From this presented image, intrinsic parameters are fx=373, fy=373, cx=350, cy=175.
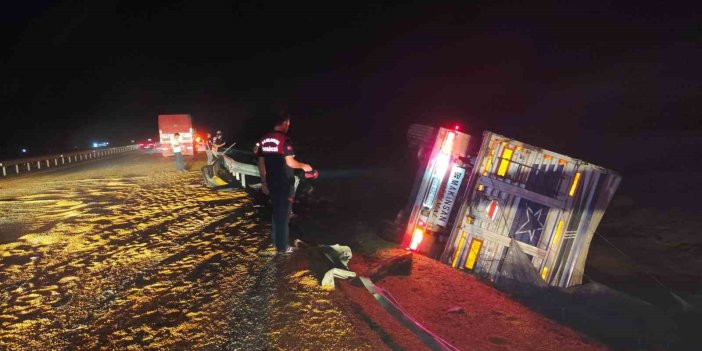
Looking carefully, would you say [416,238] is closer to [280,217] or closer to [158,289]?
[280,217]

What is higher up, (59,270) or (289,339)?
(289,339)

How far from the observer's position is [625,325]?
5.39 metres

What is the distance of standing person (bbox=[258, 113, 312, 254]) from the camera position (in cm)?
507

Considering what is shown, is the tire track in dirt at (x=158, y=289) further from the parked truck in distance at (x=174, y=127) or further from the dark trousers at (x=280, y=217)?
the parked truck in distance at (x=174, y=127)

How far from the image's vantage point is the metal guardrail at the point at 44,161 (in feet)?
57.1

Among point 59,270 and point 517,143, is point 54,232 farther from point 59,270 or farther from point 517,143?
point 517,143

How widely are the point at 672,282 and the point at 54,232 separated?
12552 millimetres

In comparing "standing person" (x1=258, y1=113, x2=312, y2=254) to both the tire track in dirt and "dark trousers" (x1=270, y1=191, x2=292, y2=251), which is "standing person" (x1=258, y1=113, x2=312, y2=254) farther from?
the tire track in dirt

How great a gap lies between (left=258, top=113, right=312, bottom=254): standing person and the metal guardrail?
17.9m

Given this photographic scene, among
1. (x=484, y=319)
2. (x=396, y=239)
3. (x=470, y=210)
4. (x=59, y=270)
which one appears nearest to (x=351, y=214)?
(x=396, y=239)

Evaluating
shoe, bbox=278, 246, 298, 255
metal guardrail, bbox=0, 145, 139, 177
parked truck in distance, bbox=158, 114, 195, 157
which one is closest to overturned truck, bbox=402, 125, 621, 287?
shoe, bbox=278, 246, 298, 255

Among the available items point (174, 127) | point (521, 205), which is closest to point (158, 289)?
point (521, 205)

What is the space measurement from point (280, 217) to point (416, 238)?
10.7ft

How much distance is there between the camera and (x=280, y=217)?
5.38m
